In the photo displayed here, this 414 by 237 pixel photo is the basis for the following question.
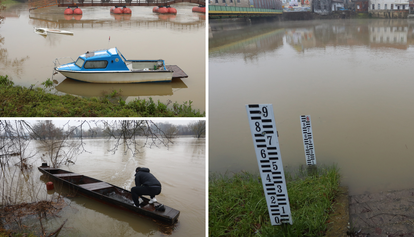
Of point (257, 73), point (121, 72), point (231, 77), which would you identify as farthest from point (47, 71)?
point (257, 73)

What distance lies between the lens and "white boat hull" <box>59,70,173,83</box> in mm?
9328

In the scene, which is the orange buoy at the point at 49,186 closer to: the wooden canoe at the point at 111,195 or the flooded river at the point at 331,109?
the wooden canoe at the point at 111,195

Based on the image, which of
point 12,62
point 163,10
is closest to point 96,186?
point 12,62

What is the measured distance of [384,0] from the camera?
43.3 meters

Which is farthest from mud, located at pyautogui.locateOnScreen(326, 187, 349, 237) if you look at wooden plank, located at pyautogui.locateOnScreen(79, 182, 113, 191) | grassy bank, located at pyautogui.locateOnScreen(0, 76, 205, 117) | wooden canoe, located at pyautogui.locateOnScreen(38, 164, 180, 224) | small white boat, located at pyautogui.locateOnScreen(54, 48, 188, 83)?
small white boat, located at pyautogui.locateOnScreen(54, 48, 188, 83)

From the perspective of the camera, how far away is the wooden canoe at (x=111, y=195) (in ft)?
17.2

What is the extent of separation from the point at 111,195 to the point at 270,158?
4.03 m

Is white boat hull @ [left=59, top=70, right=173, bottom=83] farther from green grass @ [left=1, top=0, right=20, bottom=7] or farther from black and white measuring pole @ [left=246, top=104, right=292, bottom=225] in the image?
green grass @ [left=1, top=0, right=20, bottom=7]

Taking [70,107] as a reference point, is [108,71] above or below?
above

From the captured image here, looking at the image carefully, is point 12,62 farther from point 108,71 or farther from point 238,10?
point 238,10

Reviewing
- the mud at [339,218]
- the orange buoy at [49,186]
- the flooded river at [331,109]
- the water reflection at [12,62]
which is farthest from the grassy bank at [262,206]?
the water reflection at [12,62]

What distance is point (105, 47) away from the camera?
44.3ft

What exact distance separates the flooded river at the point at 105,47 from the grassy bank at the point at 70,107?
3.31ft

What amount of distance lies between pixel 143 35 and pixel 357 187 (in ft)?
46.6
